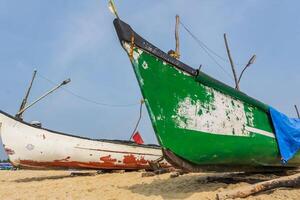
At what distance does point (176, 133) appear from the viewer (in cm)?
622

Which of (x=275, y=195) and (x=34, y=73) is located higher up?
(x=34, y=73)

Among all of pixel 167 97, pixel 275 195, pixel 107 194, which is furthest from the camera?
pixel 107 194

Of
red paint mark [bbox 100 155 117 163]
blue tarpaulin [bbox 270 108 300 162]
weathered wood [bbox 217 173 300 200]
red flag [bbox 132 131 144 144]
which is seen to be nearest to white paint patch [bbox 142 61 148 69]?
weathered wood [bbox 217 173 300 200]

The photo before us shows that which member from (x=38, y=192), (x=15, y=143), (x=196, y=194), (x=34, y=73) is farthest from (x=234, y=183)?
(x=34, y=73)

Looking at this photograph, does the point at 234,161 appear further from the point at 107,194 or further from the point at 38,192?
the point at 38,192

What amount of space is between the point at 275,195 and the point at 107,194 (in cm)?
301

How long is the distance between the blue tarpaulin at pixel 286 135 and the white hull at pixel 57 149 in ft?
20.7

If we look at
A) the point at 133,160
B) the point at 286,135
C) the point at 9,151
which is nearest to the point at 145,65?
the point at 286,135

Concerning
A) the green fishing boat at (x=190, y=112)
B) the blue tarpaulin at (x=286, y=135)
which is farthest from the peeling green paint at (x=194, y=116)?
the blue tarpaulin at (x=286, y=135)

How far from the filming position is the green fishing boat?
6.24 meters

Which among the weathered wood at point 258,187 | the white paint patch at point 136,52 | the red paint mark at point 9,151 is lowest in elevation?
the weathered wood at point 258,187

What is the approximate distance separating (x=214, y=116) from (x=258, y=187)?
4.50ft

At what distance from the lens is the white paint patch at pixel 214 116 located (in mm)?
6332

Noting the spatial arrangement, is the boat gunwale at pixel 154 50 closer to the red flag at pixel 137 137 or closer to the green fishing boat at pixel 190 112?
the green fishing boat at pixel 190 112
